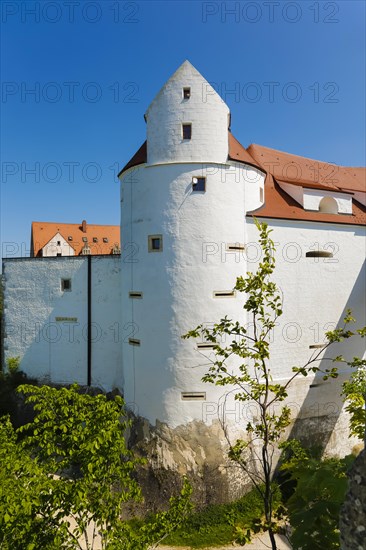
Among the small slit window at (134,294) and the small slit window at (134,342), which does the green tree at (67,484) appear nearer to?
the small slit window at (134,342)

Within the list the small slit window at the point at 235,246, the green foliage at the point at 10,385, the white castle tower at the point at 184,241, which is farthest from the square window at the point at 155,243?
the green foliage at the point at 10,385

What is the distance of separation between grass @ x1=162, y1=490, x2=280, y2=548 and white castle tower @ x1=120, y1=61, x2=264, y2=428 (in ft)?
10.5

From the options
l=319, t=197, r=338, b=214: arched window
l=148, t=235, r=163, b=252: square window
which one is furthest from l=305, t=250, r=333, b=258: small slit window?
l=148, t=235, r=163, b=252: square window

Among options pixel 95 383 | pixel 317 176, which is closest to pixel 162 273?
pixel 95 383

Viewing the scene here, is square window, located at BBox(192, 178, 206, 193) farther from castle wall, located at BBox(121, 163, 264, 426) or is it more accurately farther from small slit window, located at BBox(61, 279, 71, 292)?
small slit window, located at BBox(61, 279, 71, 292)

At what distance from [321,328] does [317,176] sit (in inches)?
344

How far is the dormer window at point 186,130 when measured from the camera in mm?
13023

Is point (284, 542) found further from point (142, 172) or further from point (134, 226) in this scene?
point (142, 172)

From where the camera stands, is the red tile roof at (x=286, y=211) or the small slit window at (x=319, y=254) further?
the small slit window at (x=319, y=254)

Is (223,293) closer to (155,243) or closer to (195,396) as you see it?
(155,243)

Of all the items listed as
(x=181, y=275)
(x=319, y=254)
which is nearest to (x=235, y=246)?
(x=181, y=275)

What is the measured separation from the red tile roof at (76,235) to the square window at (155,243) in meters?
22.6

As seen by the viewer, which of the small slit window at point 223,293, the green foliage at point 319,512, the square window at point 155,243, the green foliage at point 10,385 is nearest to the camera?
the green foliage at point 319,512

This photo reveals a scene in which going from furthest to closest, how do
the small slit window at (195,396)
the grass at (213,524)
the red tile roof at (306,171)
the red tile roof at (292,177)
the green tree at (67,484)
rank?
the red tile roof at (306,171) < the red tile roof at (292,177) < the small slit window at (195,396) < the grass at (213,524) < the green tree at (67,484)
